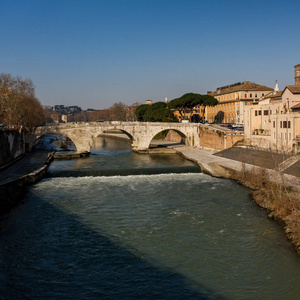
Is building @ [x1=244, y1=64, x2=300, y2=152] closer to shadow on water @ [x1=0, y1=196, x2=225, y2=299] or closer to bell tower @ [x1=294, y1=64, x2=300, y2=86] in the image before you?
bell tower @ [x1=294, y1=64, x2=300, y2=86]

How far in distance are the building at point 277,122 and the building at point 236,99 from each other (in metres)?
19.8

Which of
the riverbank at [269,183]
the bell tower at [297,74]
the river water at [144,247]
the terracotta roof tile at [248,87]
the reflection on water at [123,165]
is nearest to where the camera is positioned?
the river water at [144,247]

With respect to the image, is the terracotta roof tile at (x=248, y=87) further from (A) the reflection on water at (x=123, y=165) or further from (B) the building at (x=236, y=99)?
(A) the reflection on water at (x=123, y=165)

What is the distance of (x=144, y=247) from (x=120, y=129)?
33.7m

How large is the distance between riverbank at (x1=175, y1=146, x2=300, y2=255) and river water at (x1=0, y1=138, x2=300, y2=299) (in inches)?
23.4

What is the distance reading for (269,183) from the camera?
22.8 m

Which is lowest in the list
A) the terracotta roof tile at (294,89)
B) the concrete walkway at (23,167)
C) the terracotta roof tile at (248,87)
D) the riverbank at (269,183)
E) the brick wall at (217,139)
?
the riverbank at (269,183)

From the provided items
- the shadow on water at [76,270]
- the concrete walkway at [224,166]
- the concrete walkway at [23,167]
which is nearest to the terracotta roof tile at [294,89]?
the concrete walkway at [224,166]

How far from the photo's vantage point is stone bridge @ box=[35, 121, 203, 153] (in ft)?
142

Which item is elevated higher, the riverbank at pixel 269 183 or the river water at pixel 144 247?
the riverbank at pixel 269 183

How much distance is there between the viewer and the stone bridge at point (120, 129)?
43.4 metres

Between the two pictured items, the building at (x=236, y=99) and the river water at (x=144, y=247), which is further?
the building at (x=236, y=99)

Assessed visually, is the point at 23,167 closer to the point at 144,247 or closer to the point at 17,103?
the point at 17,103

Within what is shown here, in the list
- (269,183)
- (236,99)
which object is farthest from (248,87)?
(269,183)
